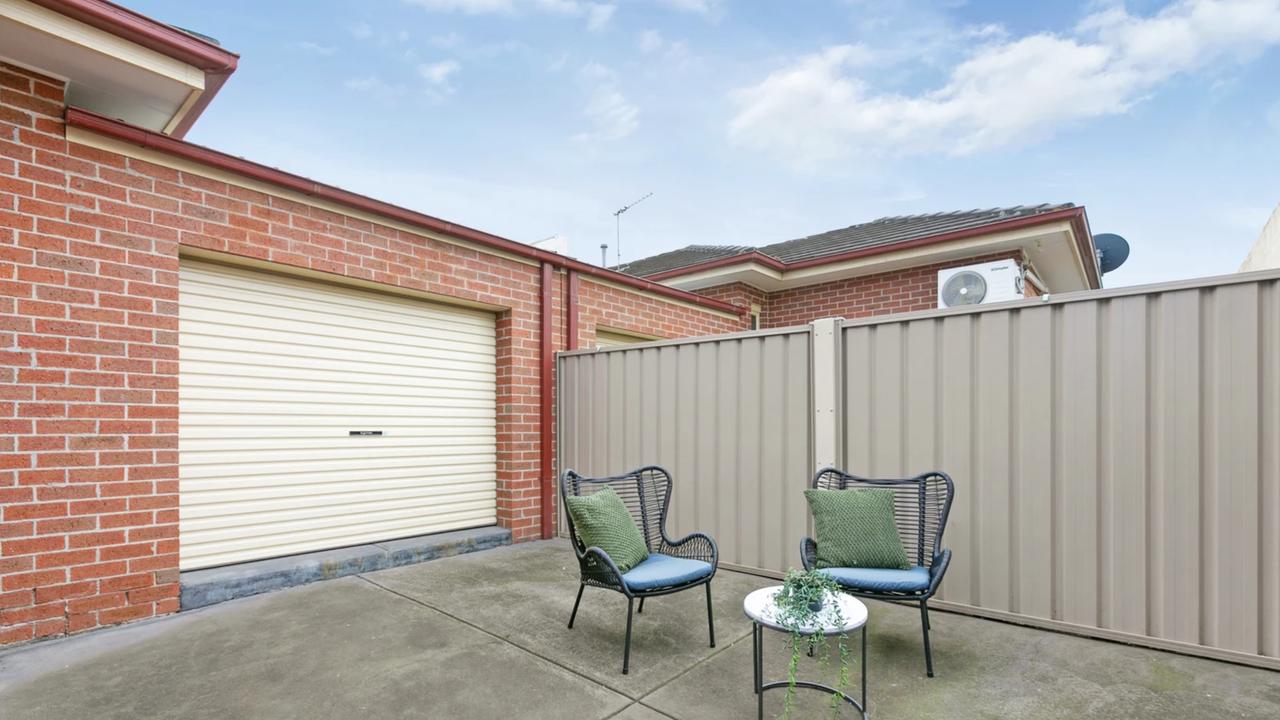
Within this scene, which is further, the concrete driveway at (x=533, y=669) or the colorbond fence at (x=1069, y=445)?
the colorbond fence at (x=1069, y=445)

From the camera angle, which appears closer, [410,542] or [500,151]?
[410,542]

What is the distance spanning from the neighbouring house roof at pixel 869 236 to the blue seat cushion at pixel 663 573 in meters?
4.97

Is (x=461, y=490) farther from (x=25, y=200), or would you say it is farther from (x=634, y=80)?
(x=634, y=80)

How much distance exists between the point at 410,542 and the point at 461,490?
2.22 feet

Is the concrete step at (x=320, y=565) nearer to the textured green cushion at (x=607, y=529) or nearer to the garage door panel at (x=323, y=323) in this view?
the garage door panel at (x=323, y=323)

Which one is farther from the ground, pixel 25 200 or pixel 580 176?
pixel 580 176

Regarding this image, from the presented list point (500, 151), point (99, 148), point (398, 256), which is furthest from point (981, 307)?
point (500, 151)

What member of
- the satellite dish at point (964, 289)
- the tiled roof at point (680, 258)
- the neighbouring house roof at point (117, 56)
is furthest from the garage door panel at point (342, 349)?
the satellite dish at point (964, 289)

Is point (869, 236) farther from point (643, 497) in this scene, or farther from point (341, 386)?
point (341, 386)

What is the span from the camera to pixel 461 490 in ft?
17.5

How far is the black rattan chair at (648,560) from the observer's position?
281cm

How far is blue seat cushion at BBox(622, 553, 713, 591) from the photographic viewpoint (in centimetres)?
280

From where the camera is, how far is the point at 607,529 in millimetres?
3105

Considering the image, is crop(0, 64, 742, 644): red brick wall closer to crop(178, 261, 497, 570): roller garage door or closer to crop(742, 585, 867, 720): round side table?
crop(178, 261, 497, 570): roller garage door
